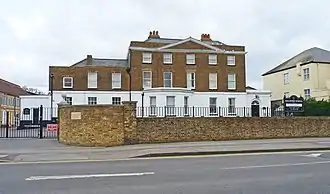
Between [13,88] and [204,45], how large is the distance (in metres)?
48.3

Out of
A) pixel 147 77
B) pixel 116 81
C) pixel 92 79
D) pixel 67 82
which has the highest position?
pixel 147 77

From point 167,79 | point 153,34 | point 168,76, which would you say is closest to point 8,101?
point 153,34

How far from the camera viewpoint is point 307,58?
174ft

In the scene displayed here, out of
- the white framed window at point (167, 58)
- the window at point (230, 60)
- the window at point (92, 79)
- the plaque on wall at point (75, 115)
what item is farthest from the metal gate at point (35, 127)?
the window at point (230, 60)

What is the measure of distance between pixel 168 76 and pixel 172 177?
38.8 metres

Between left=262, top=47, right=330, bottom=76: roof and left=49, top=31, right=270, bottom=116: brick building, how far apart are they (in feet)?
26.1

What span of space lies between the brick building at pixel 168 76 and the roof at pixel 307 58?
795 cm

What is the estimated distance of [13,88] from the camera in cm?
8256

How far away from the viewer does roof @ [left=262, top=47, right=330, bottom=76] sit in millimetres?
51250

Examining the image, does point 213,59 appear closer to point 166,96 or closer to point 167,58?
point 167,58

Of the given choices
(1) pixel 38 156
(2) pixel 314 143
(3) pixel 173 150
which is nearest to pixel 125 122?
(3) pixel 173 150

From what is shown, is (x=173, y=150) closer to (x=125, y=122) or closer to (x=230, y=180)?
(x=125, y=122)

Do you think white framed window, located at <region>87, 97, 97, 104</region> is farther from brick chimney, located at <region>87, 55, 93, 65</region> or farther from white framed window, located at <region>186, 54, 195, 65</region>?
white framed window, located at <region>186, 54, 195, 65</region>

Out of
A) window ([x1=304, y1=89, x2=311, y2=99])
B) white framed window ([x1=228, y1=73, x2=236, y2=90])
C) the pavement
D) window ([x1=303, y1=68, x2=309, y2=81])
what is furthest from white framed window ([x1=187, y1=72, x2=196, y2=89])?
the pavement
